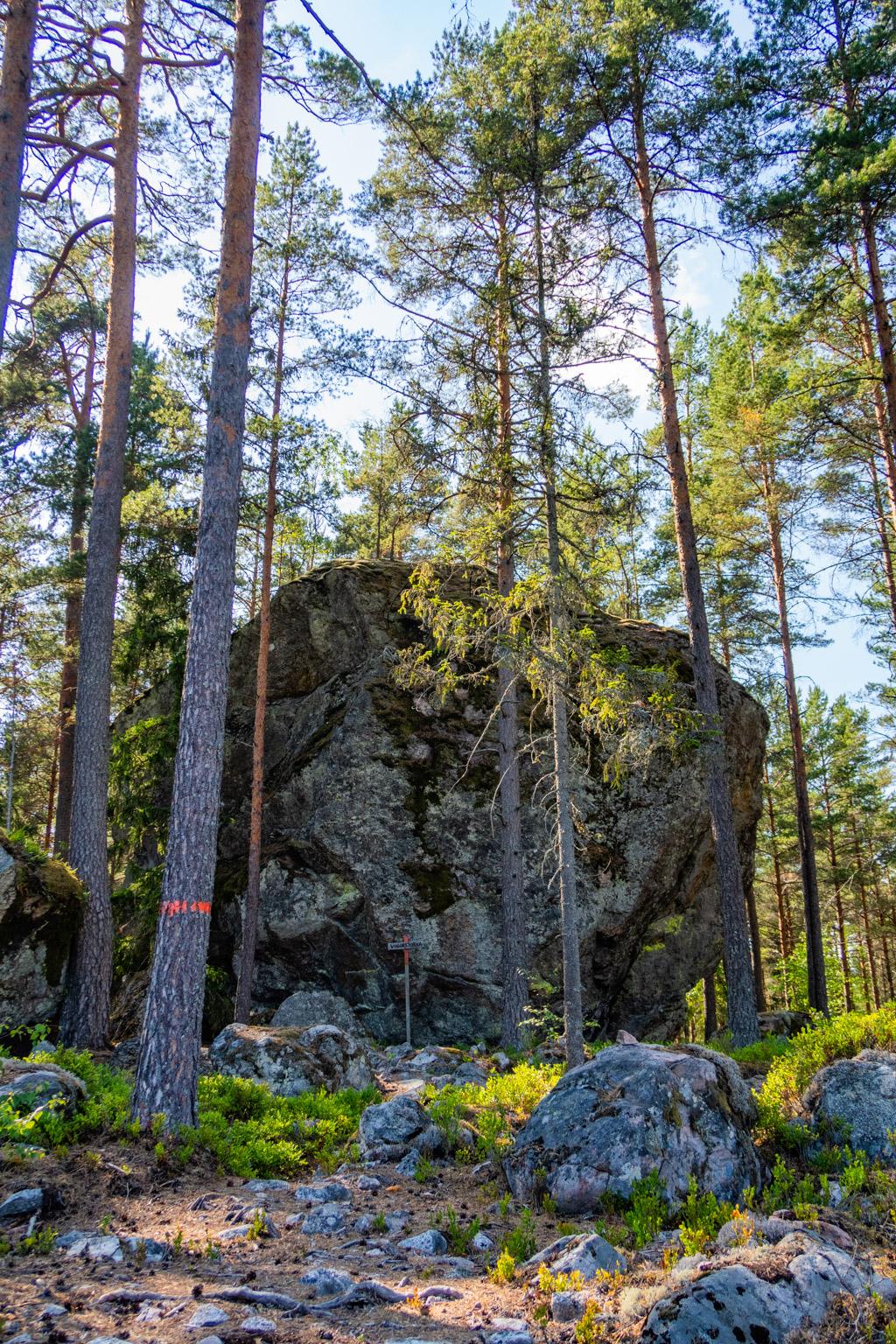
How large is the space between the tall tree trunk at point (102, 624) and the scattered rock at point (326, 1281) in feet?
23.1

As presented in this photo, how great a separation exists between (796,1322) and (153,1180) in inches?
155

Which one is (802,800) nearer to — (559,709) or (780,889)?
(559,709)

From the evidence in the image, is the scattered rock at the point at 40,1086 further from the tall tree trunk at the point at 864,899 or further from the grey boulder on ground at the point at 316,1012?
the tall tree trunk at the point at 864,899

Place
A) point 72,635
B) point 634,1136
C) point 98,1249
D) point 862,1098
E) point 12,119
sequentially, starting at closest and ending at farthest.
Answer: point 98,1249 → point 634,1136 → point 862,1098 → point 12,119 → point 72,635

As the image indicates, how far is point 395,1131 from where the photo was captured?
6.57 meters

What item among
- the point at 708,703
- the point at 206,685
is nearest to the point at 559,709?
the point at 708,703

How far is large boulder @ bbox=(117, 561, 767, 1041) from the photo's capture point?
12.8 metres

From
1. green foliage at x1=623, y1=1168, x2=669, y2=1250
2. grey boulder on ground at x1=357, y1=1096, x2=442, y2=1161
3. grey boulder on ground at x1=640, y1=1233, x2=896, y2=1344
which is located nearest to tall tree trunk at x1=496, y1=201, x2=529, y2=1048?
grey boulder on ground at x1=357, y1=1096, x2=442, y2=1161

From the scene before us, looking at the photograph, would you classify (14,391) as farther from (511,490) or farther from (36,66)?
(511,490)

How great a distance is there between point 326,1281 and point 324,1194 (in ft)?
5.22

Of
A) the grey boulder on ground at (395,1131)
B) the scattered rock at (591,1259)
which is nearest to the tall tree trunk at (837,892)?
the grey boulder on ground at (395,1131)

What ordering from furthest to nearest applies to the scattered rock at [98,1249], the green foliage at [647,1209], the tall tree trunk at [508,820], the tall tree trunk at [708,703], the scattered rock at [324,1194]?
the tall tree trunk at [508,820]
the tall tree trunk at [708,703]
the scattered rock at [324,1194]
the green foliage at [647,1209]
the scattered rock at [98,1249]

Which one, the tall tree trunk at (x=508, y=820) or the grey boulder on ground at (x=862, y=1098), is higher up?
the tall tree trunk at (x=508, y=820)

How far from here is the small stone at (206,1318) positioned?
10.5ft
